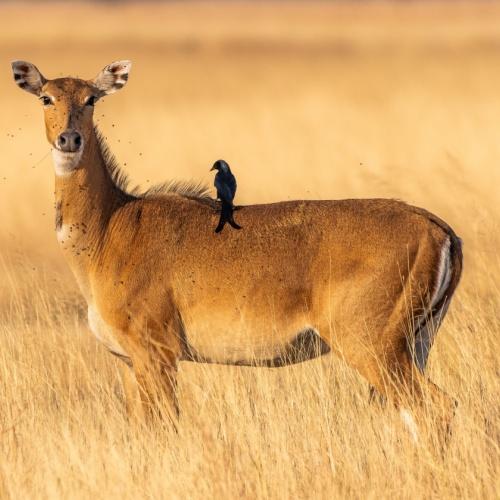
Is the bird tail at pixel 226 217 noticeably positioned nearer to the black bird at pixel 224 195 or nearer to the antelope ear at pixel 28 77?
the black bird at pixel 224 195

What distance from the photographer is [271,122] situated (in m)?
24.7

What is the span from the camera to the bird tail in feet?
26.8

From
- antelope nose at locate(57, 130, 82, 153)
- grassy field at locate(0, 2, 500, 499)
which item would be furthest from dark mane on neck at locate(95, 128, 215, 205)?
grassy field at locate(0, 2, 500, 499)

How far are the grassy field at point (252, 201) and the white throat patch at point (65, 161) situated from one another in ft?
4.07

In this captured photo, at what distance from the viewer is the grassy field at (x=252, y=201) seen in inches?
272

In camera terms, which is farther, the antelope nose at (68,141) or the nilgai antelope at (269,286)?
the antelope nose at (68,141)

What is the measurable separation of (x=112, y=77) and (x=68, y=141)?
1.14 meters

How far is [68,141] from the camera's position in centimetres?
809

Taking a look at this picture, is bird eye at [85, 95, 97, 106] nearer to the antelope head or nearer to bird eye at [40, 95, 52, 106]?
the antelope head

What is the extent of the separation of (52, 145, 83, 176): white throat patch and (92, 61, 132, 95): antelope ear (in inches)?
29.7

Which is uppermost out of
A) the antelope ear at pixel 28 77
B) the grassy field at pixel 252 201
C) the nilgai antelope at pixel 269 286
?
the antelope ear at pixel 28 77

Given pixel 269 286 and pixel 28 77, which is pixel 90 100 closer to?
pixel 28 77

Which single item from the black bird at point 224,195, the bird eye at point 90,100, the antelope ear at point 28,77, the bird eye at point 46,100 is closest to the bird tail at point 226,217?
the black bird at point 224,195

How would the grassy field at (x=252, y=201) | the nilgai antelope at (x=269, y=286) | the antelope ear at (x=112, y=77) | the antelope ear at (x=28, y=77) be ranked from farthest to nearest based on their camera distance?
the antelope ear at (x=112, y=77)
the antelope ear at (x=28, y=77)
the nilgai antelope at (x=269, y=286)
the grassy field at (x=252, y=201)
